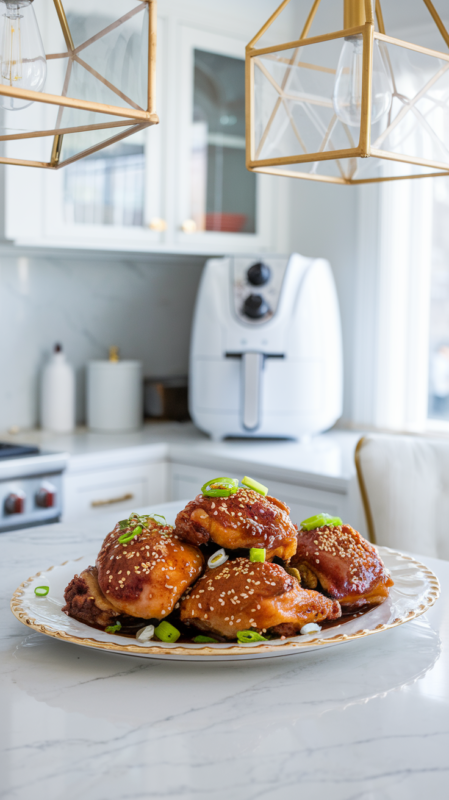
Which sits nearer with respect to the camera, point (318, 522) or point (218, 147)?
point (318, 522)

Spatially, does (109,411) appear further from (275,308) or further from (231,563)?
(231,563)

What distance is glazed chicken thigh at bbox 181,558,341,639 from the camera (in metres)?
0.72

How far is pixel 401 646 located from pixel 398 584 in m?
0.11

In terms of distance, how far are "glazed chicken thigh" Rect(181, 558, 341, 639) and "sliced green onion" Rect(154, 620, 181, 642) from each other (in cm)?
1

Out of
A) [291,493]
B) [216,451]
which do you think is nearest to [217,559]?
[291,493]

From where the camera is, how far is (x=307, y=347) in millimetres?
2256

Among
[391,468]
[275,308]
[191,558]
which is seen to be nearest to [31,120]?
[191,558]

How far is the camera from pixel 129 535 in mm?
787

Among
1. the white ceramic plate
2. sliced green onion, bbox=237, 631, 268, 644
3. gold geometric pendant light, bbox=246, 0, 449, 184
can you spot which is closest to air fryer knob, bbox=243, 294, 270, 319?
gold geometric pendant light, bbox=246, 0, 449, 184

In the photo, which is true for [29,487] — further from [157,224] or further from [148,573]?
[148,573]

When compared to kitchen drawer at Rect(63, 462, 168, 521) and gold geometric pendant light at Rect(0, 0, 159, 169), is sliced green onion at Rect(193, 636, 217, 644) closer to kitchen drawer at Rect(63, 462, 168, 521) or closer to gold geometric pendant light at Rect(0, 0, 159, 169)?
gold geometric pendant light at Rect(0, 0, 159, 169)

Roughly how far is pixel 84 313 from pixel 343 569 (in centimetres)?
198

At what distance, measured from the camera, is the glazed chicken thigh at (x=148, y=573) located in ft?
2.40

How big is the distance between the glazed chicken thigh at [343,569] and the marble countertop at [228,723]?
45 millimetres
